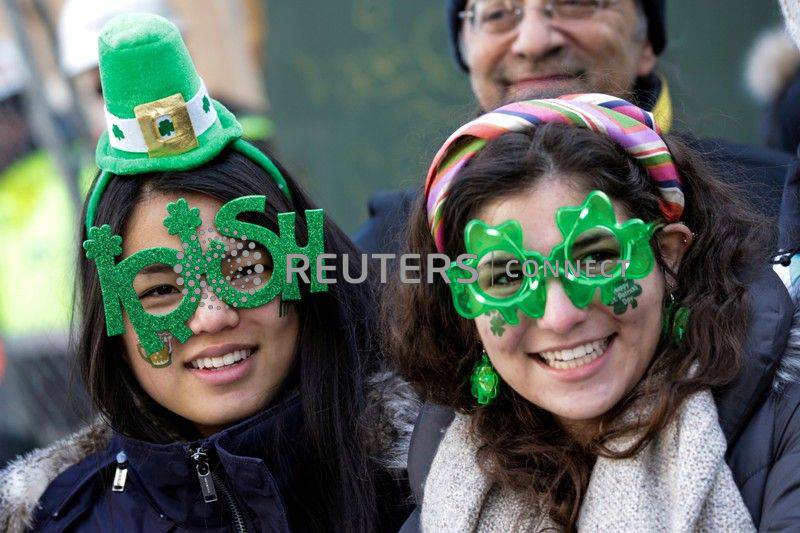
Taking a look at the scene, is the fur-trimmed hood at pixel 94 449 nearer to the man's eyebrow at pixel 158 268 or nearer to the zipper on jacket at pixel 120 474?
the zipper on jacket at pixel 120 474

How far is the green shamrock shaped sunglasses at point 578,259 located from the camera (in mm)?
2252

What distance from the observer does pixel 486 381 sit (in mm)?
2486

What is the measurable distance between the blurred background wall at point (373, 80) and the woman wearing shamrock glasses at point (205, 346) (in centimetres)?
307

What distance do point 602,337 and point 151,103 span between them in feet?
3.83

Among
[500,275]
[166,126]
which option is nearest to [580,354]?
[500,275]

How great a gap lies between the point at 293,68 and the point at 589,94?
4.03 metres

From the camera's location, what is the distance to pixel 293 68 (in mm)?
6328

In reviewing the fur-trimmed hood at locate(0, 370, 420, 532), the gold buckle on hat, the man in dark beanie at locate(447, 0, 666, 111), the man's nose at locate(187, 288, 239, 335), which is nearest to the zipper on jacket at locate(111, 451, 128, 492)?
the fur-trimmed hood at locate(0, 370, 420, 532)

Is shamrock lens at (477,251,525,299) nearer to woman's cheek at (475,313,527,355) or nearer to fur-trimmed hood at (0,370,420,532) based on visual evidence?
woman's cheek at (475,313,527,355)

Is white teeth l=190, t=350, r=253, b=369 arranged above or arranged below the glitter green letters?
below

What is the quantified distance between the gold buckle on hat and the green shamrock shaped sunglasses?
2.65 ft

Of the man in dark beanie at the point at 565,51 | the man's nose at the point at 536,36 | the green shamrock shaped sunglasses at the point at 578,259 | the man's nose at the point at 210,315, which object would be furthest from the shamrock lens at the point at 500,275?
the man's nose at the point at 536,36

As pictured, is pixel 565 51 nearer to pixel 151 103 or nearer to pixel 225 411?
pixel 151 103

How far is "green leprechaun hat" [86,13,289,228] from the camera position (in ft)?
8.75
